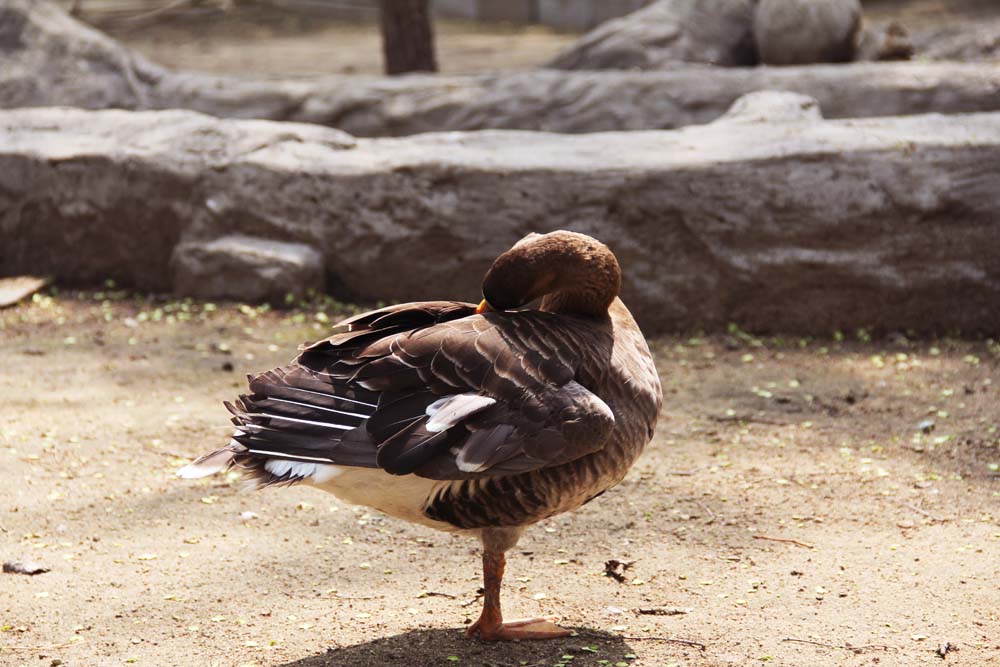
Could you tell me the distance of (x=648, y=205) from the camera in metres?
5.49

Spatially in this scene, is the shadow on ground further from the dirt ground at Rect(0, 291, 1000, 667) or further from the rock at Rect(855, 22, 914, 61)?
the rock at Rect(855, 22, 914, 61)

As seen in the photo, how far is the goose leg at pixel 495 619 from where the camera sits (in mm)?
2896

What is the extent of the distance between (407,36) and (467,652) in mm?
7086

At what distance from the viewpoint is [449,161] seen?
18.6 ft

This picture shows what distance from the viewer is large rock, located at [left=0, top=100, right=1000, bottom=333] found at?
17.6 feet

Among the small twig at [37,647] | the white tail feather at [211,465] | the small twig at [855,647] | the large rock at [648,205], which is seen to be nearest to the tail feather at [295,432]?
the white tail feather at [211,465]

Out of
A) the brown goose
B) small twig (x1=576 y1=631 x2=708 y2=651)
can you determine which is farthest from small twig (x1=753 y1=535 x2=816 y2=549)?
the brown goose

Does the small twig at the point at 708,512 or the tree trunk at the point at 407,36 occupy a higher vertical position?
the tree trunk at the point at 407,36

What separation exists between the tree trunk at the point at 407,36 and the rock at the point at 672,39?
103 cm

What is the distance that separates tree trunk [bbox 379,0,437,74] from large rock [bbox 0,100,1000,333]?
323 centimetres

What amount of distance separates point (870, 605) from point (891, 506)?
776 mm

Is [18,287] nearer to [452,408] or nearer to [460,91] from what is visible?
[460,91]

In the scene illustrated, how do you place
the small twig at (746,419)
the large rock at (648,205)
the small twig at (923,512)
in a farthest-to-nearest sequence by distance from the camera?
the large rock at (648,205), the small twig at (746,419), the small twig at (923,512)

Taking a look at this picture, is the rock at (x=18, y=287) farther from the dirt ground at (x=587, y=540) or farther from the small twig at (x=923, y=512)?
the small twig at (x=923, y=512)
